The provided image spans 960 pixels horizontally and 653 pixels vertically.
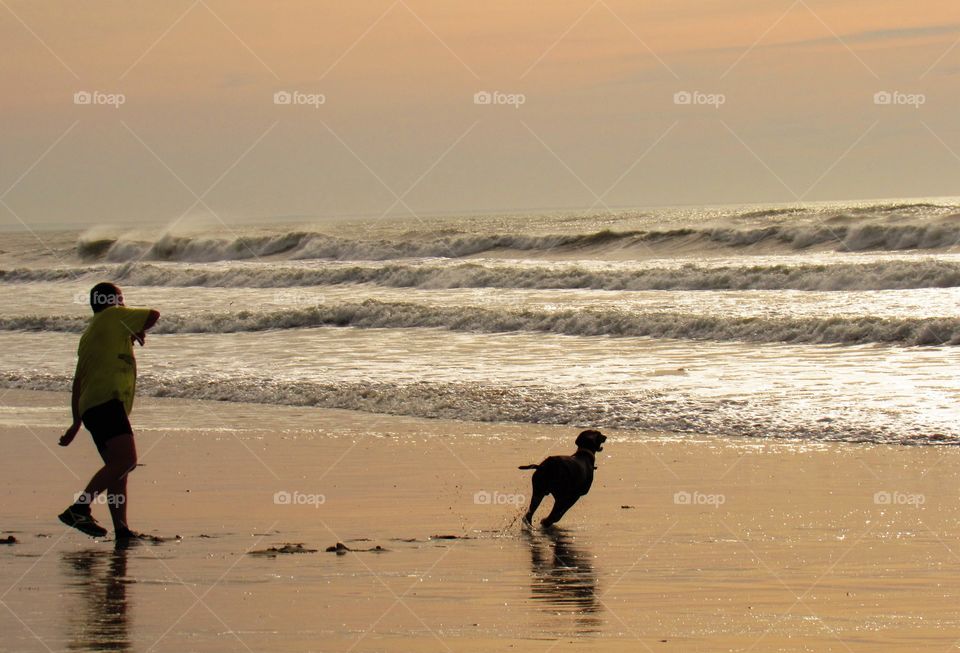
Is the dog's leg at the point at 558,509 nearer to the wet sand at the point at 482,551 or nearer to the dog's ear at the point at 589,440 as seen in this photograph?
the wet sand at the point at 482,551

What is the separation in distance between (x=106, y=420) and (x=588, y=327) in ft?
48.4

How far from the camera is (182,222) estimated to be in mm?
57031

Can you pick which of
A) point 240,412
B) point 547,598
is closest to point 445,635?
point 547,598

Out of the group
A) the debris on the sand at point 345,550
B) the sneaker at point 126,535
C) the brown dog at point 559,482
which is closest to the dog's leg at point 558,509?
the brown dog at point 559,482

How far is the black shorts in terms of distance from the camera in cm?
707

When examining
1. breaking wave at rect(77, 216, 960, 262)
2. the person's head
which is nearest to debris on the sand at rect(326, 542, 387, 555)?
the person's head

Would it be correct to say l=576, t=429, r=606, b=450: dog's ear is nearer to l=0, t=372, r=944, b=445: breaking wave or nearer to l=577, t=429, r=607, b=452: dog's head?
l=577, t=429, r=607, b=452: dog's head

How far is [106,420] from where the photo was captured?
7.09 metres

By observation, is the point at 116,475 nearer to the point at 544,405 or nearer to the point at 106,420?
the point at 106,420

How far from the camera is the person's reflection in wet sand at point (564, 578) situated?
5426 mm

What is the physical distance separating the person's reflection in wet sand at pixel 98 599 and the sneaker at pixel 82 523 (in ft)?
0.57

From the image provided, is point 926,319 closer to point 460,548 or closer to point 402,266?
point 460,548

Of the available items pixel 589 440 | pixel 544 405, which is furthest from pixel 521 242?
pixel 589 440

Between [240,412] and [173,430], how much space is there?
146 centimetres
